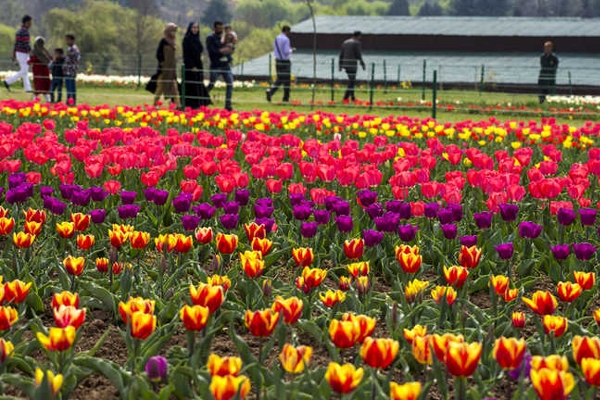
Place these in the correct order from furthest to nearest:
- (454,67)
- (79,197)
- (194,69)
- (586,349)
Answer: (454,67)
(194,69)
(79,197)
(586,349)

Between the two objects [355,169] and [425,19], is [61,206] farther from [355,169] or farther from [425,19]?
[425,19]

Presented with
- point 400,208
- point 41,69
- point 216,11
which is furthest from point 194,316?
point 216,11

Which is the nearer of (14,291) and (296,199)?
(14,291)

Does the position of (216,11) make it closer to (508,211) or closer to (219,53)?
(219,53)

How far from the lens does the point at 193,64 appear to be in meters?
17.8

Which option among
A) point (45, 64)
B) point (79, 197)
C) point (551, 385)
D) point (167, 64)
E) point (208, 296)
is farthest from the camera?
point (45, 64)

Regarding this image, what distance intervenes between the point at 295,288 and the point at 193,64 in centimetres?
1450

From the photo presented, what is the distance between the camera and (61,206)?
4.61 meters

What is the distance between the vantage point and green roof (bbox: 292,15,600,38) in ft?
125

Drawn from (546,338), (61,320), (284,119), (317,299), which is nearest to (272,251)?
(317,299)

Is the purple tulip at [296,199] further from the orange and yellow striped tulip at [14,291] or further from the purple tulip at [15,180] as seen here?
the orange and yellow striped tulip at [14,291]

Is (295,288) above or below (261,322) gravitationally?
below

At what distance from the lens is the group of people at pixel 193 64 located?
17422 millimetres

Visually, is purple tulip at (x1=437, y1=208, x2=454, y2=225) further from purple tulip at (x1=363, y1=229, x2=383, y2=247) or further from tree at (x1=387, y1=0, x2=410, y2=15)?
tree at (x1=387, y1=0, x2=410, y2=15)
